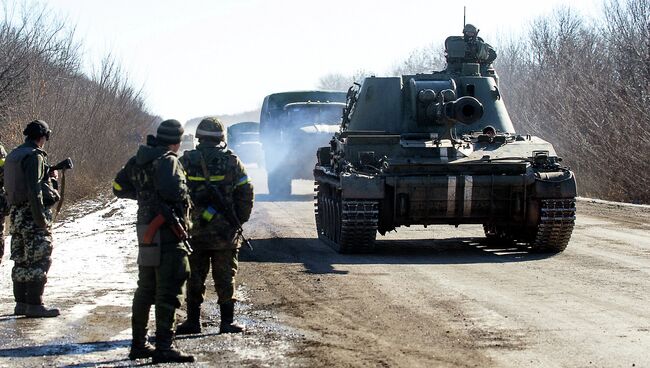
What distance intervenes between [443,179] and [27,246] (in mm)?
5829

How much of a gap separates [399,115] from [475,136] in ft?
3.72

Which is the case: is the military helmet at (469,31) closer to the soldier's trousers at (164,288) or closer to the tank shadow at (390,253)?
the tank shadow at (390,253)

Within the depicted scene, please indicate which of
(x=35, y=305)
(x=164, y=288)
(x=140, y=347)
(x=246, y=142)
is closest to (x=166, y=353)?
(x=140, y=347)

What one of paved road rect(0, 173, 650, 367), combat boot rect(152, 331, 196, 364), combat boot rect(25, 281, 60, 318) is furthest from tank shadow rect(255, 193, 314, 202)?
combat boot rect(152, 331, 196, 364)

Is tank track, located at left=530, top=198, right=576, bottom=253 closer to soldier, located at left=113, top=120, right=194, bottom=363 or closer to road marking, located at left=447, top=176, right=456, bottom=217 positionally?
road marking, located at left=447, top=176, right=456, bottom=217

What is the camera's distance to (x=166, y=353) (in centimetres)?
769

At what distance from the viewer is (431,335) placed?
8.52 m

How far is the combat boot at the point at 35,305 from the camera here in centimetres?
963

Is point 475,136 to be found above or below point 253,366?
above

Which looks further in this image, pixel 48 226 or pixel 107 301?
pixel 107 301

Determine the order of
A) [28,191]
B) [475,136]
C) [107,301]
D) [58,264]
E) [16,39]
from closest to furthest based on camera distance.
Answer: [28,191], [107,301], [58,264], [475,136], [16,39]

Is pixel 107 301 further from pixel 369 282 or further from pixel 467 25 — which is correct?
pixel 467 25

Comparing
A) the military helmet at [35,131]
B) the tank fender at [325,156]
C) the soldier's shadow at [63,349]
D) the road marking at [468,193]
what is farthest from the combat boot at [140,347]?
the tank fender at [325,156]

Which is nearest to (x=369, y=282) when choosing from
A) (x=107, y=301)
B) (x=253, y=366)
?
(x=107, y=301)
